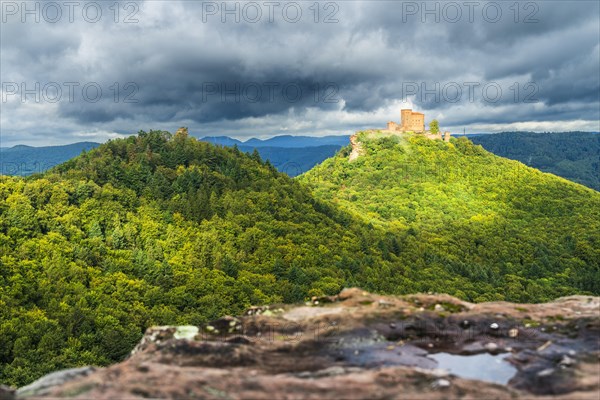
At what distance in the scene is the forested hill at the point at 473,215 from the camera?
91.6 m

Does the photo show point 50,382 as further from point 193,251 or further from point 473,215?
point 473,215

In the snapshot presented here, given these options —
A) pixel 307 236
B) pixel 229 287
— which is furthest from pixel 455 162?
pixel 229 287

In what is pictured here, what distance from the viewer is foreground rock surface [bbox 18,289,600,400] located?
10047 mm

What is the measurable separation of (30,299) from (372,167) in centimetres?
15108

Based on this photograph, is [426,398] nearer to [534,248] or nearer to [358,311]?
[358,311]

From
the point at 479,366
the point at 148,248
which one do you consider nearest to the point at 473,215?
the point at 148,248

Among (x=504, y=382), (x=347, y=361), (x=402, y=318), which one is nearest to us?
(x=504, y=382)

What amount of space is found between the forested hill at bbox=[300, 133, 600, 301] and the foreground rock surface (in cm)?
6219

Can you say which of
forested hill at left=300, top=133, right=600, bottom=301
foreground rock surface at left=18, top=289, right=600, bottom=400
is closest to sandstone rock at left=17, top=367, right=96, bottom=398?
foreground rock surface at left=18, top=289, right=600, bottom=400

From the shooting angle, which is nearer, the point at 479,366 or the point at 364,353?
the point at 479,366

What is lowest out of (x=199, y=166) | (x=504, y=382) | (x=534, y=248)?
(x=534, y=248)

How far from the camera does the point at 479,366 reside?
11992mm

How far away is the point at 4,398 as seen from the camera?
9836mm

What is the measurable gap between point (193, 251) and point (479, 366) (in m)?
67.0
